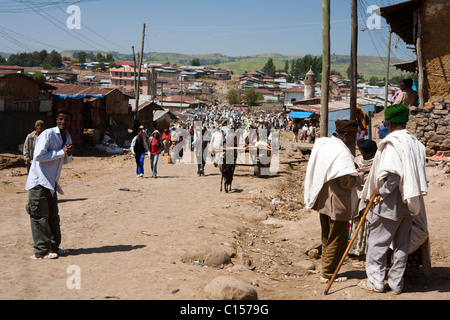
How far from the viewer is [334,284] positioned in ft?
16.9

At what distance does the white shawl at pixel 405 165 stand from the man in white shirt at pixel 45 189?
377 centimetres

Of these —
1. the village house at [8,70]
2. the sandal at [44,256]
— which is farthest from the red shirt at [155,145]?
the sandal at [44,256]

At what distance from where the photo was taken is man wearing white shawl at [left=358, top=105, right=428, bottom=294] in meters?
4.41

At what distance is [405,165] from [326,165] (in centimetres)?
94

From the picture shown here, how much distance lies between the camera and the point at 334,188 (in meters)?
5.20

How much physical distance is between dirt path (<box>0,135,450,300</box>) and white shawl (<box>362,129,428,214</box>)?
983 mm

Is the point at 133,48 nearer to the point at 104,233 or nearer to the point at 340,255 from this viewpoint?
the point at 104,233

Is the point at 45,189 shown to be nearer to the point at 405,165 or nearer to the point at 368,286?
the point at 368,286

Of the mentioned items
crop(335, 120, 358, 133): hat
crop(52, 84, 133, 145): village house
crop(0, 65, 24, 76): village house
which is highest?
crop(0, 65, 24, 76): village house

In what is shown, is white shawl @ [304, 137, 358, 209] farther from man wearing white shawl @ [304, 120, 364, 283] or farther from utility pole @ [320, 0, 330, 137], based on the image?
utility pole @ [320, 0, 330, 137]

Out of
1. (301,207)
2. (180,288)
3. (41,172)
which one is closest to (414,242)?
(180,288)

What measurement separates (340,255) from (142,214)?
488 centimetres

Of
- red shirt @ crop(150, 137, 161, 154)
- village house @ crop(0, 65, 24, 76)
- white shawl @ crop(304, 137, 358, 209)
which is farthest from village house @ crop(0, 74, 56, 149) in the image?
white shawl @ crop(304, 137, 358, 209)

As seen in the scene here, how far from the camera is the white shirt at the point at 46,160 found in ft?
19.0
